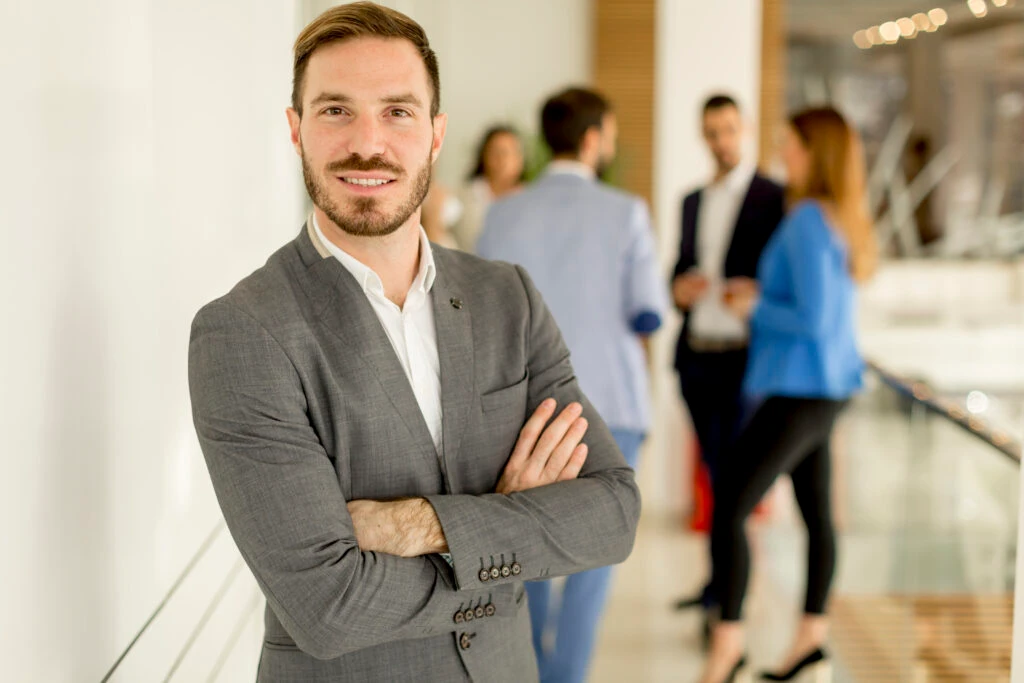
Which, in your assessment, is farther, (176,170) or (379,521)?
(176,170)

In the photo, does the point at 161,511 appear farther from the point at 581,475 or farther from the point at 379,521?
the point at 581,475

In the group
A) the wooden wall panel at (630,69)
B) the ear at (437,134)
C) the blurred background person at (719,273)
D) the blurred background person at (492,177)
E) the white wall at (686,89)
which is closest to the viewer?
the ear at (437,134)

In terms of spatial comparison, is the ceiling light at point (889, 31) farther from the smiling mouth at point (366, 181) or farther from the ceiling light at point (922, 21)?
the smiling mouth at point (366, 181)

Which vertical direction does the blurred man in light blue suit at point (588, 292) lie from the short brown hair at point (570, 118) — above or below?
below

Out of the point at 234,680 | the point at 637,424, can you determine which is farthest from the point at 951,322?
the point at 234,680

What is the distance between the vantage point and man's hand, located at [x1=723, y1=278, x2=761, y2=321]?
395cm

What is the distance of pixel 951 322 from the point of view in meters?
6.94

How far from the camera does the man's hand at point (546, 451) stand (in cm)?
167

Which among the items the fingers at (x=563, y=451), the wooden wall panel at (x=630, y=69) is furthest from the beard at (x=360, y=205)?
the wooden wall panel at (x=630, y=69)

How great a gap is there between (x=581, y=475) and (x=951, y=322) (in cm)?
585

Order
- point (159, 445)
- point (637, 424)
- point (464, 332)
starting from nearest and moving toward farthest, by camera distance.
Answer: point (464, 332), point (159, 445), point (637, 424)

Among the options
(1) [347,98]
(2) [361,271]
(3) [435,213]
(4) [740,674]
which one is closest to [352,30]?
(1) [347,98]

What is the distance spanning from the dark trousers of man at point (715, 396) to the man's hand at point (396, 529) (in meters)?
2.89

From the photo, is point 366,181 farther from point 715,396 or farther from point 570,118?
point 715,396
